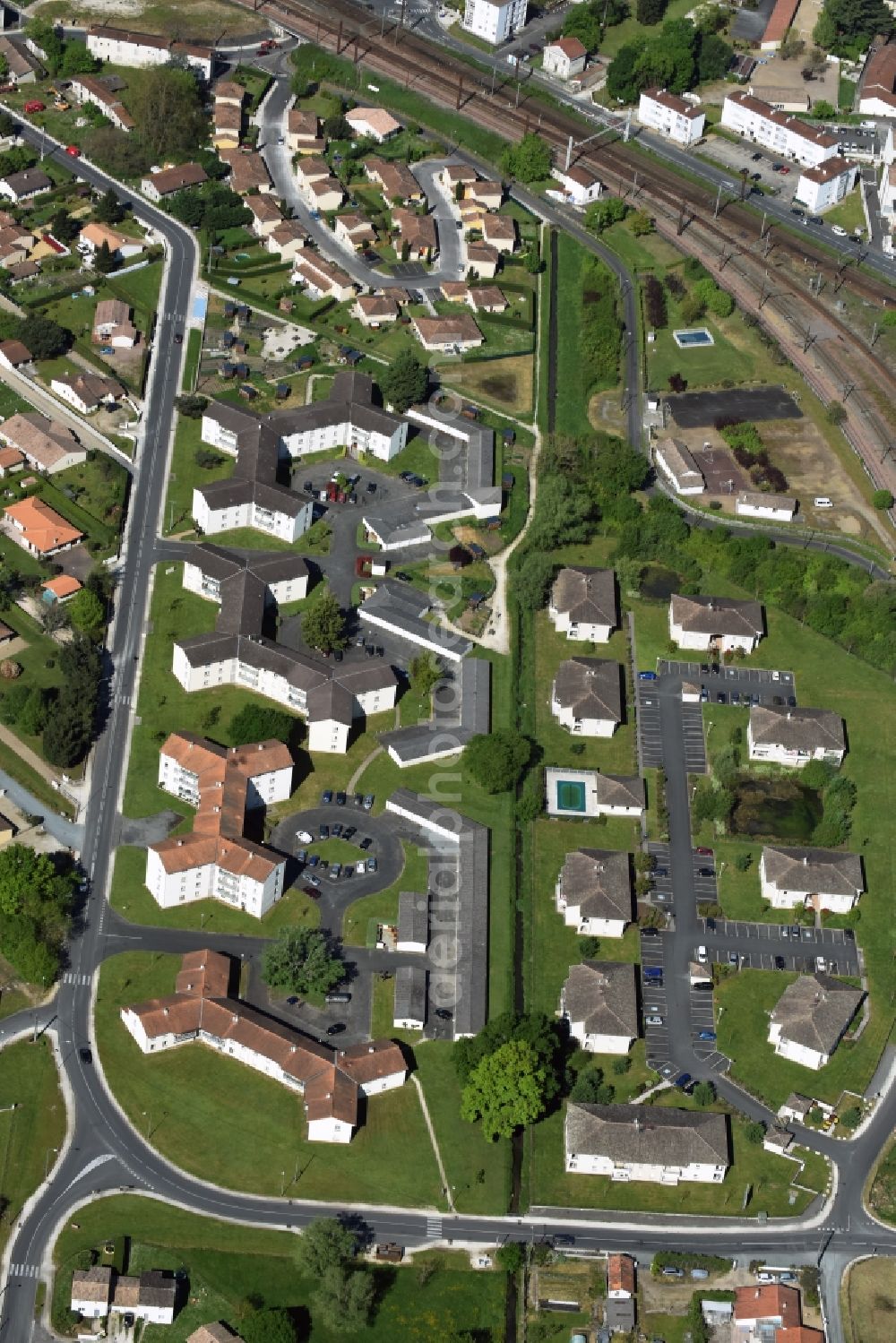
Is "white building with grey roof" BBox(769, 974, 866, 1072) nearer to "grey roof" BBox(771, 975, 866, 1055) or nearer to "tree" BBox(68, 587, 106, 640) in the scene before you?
"grey roof" BBox(771, 975, 866, 1055)

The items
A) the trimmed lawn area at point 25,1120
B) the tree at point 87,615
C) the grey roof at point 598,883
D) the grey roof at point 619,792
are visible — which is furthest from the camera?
the tree at point 87,615

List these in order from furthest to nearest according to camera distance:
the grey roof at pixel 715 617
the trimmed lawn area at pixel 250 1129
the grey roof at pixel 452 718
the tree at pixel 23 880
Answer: the grey roof at pixel 715 617
the grey roof at pixel 452 718
the tree at pixel 23 880
the trimmed lawn area at pixel 250 1129

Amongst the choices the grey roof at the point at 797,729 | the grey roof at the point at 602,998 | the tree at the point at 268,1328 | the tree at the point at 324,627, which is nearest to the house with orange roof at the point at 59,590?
the tree at the point at 324,627

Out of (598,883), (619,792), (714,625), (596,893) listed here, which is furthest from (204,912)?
(714,625)

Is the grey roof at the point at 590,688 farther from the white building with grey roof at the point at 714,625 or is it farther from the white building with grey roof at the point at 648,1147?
the white building with grey roof at the point at 648,1147

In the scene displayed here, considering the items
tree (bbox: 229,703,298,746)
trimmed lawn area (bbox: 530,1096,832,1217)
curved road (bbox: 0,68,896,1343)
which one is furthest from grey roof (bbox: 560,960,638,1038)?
tree (bbox: 229,703,298,746)
